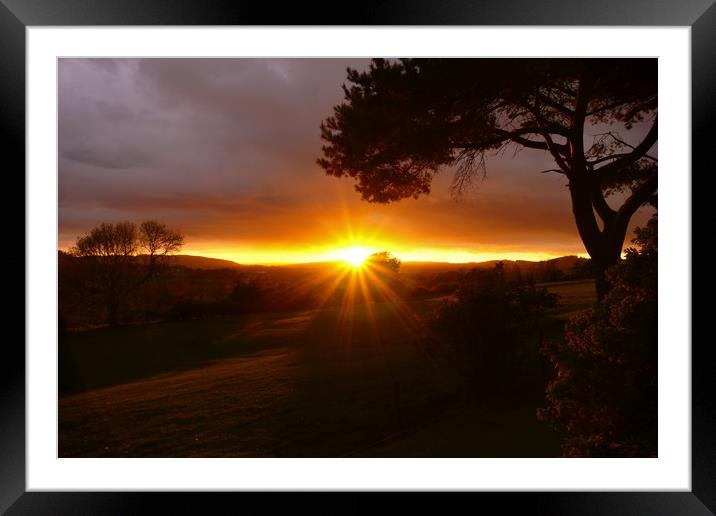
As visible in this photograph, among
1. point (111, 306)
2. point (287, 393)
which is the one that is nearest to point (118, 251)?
point (111, 306)

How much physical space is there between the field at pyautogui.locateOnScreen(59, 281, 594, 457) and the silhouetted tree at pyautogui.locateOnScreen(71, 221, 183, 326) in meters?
0.61

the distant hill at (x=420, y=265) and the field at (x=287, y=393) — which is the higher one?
the distant hill at (x=420, y=265)

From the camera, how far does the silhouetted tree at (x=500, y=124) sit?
3.63 meters

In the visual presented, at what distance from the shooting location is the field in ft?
14.9

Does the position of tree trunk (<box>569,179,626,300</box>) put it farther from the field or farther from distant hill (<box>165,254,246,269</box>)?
distant hill (<box>165,254,246,269</box>)

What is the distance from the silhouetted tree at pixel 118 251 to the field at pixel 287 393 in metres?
0.61

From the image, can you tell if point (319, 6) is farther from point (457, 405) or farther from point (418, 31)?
point (457, 405)

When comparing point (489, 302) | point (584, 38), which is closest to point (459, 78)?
point (584, 38)

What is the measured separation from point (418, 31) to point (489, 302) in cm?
331

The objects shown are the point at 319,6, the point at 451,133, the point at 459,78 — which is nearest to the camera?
the point at 319,6

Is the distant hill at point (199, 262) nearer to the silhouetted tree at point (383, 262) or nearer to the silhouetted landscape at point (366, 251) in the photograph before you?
the silhouetted landscape at point (366, 251)

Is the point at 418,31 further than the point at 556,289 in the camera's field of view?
No

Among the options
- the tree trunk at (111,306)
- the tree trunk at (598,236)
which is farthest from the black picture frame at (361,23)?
the tree trunk at (111,306)

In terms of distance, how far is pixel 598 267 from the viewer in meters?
3.86
